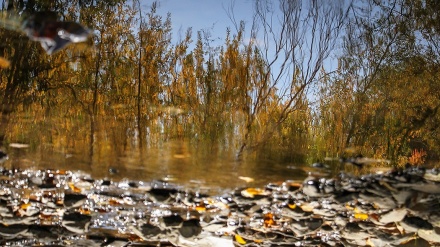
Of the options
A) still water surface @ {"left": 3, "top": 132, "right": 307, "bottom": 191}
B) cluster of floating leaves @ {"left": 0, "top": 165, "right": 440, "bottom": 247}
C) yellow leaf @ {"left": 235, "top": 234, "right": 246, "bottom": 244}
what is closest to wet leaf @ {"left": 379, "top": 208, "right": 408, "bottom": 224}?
A: cluster of floating leaves @ {"left": 0, "top": 165, "right": 440, "bottom": 247}

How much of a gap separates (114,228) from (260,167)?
64 cm

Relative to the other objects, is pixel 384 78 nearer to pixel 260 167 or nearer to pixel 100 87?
pixel 260 167

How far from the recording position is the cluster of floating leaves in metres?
1.28

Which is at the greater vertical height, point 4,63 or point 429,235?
point 4,63

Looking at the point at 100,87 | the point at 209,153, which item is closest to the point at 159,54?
the point at 100,87

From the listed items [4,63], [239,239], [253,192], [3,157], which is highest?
[4,63]

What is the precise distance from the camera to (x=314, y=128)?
1.94 metres

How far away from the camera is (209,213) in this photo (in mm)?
1377

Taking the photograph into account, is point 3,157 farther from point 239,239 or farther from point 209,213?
point 239,239

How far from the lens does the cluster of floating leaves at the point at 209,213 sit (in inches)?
50.2

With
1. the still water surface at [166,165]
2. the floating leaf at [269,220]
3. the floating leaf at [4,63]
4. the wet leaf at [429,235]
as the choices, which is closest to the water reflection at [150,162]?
the still water surface at [166,165]

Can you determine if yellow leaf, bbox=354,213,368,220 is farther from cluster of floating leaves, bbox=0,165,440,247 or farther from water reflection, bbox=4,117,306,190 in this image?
water reflection, bbox=4,117,306,190

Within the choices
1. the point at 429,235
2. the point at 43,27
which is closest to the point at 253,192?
the point at 429,235

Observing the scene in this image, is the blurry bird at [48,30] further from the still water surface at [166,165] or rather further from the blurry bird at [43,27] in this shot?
the still water surface at [166,165]
